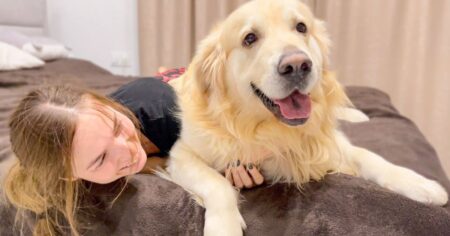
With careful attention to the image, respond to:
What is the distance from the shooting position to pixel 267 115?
3.78ft

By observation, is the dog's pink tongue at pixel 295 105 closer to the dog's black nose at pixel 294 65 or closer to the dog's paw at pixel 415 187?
Answer: the dog's black nose at pixel 294 65

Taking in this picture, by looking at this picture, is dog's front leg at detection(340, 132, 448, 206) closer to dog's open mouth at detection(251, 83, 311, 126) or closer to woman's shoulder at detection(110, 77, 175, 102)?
dog's open mouth at detection(251, 83, 311, 126)

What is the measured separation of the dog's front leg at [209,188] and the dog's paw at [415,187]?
386 mm

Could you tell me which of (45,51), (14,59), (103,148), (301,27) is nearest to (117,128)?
(103,148)

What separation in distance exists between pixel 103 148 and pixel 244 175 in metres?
0.36

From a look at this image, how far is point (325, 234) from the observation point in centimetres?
90

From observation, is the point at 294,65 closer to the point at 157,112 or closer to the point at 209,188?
the point at 209,188

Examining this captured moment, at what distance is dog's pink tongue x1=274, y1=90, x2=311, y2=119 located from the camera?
1046 mm

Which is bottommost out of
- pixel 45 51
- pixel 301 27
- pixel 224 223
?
pixel 45 51

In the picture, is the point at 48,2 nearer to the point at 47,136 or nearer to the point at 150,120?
the point at 150,120

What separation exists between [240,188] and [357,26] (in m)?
2.44

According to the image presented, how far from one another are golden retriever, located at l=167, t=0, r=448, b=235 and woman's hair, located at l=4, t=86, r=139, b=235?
25 cm

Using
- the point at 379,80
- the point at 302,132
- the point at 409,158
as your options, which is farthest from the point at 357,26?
the point at 302,132

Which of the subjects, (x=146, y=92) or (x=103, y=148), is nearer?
(x=103, y=148)
